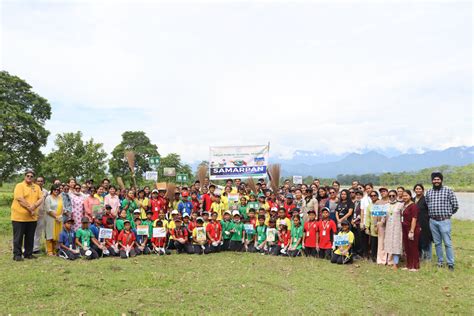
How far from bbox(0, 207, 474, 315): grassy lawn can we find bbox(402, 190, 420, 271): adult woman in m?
0.27

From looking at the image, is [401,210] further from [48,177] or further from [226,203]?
[48,177]

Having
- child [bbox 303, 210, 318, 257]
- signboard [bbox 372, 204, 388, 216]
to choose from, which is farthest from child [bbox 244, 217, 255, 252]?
signboard [bbox 372, 204, 388, 216]

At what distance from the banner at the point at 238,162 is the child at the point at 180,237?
501 centimetres

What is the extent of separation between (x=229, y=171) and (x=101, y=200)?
5.79 m

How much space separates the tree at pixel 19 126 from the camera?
18.6 m

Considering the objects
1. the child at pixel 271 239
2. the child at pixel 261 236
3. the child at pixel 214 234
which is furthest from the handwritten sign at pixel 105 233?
the child at pixel 271 239

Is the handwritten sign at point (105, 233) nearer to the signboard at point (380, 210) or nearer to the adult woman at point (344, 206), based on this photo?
the adult woman at point (344, 206)

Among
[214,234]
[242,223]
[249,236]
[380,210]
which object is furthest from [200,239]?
[380,210]

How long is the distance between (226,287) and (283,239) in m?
3.13

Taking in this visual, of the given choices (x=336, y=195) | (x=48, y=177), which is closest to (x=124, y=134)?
(x=48, y=177)

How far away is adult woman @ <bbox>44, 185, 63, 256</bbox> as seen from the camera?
8.25 m

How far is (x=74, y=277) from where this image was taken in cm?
637

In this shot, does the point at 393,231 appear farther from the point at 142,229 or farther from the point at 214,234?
the point at 142,229

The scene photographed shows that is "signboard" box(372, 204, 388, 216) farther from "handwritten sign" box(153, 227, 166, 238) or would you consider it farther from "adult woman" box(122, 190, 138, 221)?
"adult woman" box(122, 190, 138, 221)
